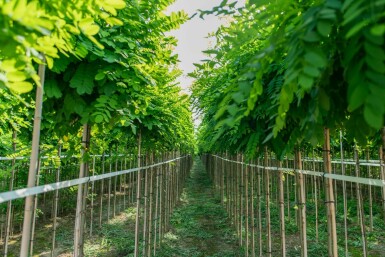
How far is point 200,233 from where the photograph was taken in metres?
9.27

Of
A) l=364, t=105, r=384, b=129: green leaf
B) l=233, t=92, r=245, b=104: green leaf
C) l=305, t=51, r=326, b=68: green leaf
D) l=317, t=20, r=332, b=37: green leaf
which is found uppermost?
l=317, t=20, r=332, b=37: green leaf

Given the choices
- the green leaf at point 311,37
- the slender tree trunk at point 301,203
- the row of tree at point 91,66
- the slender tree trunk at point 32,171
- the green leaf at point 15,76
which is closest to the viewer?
the green leaf at point 311,37

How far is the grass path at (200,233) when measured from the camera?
7.79m

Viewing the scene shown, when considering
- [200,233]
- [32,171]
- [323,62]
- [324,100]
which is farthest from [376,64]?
[200,233]

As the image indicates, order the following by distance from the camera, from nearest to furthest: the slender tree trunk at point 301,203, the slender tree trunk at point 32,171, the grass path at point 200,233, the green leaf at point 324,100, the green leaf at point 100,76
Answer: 1. the green leaf at point 324,100
2. the slender tree trunk at point 32,171
3. the green leaf at point 100,76
4. the slender tree trunk at point 301,203
5. the grass path at point 200,233

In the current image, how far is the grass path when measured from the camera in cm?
779

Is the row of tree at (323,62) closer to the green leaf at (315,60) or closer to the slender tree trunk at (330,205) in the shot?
the green leaf at (315,60)

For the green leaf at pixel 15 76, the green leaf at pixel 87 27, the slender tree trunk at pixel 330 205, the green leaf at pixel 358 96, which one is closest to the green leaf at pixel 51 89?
the green leaf at pixel 87 27

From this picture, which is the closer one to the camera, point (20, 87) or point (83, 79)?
point (20, 87)

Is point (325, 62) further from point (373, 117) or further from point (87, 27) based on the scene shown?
point (87, 27)

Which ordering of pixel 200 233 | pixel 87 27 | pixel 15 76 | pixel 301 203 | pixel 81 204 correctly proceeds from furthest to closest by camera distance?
pixel 200 233
pixel 301 203
pixel 81 204
pixel 87 27
pixel 15 76

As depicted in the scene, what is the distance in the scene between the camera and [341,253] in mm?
7445

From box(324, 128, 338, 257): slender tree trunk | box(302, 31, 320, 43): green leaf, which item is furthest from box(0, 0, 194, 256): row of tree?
box(324, 128, 338, 257): slender tree trunk

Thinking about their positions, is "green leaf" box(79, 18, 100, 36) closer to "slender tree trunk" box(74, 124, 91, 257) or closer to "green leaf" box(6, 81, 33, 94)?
"green leaf" box(6, 81, 33, 94)
